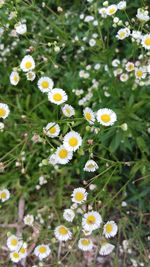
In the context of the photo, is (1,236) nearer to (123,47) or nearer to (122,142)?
(122,142)

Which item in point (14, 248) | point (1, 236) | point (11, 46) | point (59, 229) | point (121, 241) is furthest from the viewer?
point (11, 46)

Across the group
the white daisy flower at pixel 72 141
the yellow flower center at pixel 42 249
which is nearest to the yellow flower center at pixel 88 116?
the white daisy flower at pixel 72 141

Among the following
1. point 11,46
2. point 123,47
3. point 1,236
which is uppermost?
point 11,46

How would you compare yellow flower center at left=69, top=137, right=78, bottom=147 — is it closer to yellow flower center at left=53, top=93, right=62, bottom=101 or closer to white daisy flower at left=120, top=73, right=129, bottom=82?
yellow flower center at left=53, top=93, right=62, bottom=101

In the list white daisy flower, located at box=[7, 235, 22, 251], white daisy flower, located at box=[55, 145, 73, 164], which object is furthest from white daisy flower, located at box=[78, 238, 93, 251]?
white daisy flower, located at box=[55, 145, 73, 164]

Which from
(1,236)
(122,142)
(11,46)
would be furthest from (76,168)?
(11,46)

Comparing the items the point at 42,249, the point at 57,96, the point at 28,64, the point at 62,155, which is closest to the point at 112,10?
the point at 28,64

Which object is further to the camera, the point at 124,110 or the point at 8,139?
the point at 8,139

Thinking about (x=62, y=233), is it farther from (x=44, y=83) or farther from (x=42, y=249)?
(x=44, y=83)
